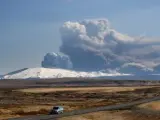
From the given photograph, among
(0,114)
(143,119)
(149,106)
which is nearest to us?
(143,119)

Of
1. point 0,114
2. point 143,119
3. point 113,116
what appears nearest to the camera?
point 143,119

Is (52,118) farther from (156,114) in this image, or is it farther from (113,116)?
(156,114)

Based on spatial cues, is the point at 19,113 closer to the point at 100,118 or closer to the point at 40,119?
the point at 40,119

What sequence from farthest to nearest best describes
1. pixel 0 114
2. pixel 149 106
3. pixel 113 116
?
pixel 149 106 < pixel 0 114 < pixel 113 116

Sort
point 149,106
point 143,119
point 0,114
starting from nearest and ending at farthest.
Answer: point 143,119 → point 0,114 → point 149,106

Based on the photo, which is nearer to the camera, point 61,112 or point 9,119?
point 9,119

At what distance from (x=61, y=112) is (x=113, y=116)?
51.9 ft

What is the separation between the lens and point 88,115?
8706cm

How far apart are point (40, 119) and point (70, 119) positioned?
6415mm

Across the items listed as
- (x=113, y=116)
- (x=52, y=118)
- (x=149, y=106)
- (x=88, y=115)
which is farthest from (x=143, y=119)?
(x=149, y=106)

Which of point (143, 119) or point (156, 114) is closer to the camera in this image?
point (143, 119)

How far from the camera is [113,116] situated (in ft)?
278

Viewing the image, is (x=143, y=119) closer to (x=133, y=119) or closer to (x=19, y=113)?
(x=133, y=119)

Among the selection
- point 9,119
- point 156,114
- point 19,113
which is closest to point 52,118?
point 9,119
